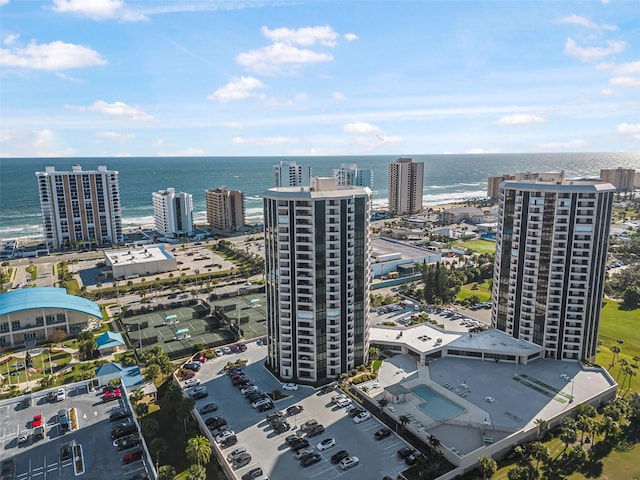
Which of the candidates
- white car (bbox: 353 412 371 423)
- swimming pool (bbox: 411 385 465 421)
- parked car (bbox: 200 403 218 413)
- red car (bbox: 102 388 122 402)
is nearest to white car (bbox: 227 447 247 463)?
parked car (bbox: 200 403 218 413)

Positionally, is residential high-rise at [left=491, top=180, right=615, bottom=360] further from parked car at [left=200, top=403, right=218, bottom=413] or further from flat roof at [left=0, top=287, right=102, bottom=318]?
flat roof at [left=0, top=287, right=102, bottom=318]

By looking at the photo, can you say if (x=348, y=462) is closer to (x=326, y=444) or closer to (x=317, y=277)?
(x=326, y=444)

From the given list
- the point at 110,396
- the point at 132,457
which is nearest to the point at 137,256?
the point at 110,396

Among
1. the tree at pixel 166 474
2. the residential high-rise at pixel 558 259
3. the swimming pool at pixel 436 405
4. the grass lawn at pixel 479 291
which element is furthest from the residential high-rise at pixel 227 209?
the tree at pixel 166 474

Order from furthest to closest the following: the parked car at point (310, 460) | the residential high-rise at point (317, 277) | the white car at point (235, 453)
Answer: the residential high-rise at point (317, 277) < the white car at point (235, 453) < the parked car at point (310, 460)

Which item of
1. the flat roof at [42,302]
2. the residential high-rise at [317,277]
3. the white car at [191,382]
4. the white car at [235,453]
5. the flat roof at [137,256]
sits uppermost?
the residential high-rise at [317,277]

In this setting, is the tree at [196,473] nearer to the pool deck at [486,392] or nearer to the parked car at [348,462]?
the parked car at [348,462]
